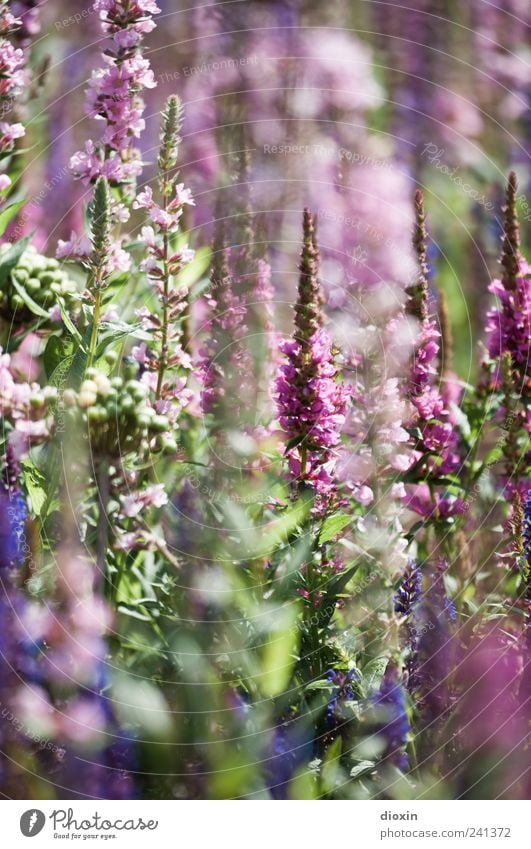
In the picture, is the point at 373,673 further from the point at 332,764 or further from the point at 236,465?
the point at 236,465

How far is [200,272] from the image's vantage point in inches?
43.1

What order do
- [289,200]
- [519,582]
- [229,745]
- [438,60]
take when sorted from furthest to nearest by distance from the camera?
[438,60]
[289,200]
[519,582]
[229,745]

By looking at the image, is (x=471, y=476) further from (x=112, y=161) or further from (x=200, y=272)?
(x=112, y=161)

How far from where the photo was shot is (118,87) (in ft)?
3.08

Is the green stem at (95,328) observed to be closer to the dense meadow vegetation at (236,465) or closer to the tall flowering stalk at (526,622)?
the dense meadow vegetation at (236,465)

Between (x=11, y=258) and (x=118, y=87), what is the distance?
0.69ft

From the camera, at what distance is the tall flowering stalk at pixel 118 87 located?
929 mm

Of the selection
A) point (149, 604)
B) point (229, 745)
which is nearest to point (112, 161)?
point (149, 604)

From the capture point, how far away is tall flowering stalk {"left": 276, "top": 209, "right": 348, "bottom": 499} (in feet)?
2.84

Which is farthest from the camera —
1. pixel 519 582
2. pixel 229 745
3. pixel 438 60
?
pixel 438 60

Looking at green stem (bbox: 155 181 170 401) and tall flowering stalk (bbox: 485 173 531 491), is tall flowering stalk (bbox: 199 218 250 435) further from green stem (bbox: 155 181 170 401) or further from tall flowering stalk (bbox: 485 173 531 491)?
tall flowering stalk (bbox: 485 173 531 491)

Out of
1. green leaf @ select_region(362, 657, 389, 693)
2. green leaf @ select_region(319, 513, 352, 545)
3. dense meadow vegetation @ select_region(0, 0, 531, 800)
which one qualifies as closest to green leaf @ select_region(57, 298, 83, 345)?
dense meadow vegetation @ select_region(0, 0, 531, 800)

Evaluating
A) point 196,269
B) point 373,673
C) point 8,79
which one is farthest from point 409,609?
point 8,79

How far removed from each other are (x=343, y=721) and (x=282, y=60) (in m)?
0.84
